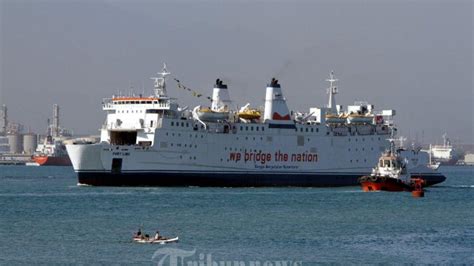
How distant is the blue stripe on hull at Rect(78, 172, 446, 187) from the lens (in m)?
68.6

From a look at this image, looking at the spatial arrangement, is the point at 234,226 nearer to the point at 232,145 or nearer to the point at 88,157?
the point at 88,157

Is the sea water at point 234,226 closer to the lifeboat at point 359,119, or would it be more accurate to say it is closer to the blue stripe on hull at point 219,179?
the blue stripe on hull at point 219,179

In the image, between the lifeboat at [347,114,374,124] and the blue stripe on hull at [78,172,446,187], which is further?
the lifeboat at [347,114,374,124]

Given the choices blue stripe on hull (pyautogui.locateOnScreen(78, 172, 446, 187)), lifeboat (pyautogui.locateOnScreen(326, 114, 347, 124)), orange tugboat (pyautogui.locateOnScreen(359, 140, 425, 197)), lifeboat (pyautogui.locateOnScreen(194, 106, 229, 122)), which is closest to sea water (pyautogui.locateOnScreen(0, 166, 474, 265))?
blue stripe on hull (pyautogui.locateOnScreen(78, 172, 446, 187))

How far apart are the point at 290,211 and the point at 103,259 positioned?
20.0 m

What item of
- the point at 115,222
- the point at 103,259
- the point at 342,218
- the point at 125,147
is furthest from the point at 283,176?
the point at 103,259

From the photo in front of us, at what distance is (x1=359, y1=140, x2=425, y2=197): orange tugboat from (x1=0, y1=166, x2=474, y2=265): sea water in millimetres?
1273

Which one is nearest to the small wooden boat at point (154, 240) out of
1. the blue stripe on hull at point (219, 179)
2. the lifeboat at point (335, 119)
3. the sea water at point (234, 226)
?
the sea water at point (234, 226)

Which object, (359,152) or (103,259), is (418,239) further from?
(359,152)

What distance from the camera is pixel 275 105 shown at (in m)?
76.9

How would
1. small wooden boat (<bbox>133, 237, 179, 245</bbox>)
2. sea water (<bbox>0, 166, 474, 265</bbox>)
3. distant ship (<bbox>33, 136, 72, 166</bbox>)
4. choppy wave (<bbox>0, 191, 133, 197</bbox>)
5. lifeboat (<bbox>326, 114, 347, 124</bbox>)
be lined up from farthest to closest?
distant ship (<bbox>33, 136, 72, 166</bbox>), lifeboat (<bbox>326, 114, 347, 124</bbox>), choppy wave (<bbox>0, 191, 133, 197</bbox>), small wooden boat (<bbox>133, 237, 179, 245</bbox>), sea water (<bbox>0, 166, 474, 265</bbox>)

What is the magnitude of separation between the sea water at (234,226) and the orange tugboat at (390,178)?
1.27 meters

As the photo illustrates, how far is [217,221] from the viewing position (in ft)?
153

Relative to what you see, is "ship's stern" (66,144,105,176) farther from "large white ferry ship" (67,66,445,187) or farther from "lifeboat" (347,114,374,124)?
"lifeboat" (347,114,374,124)
